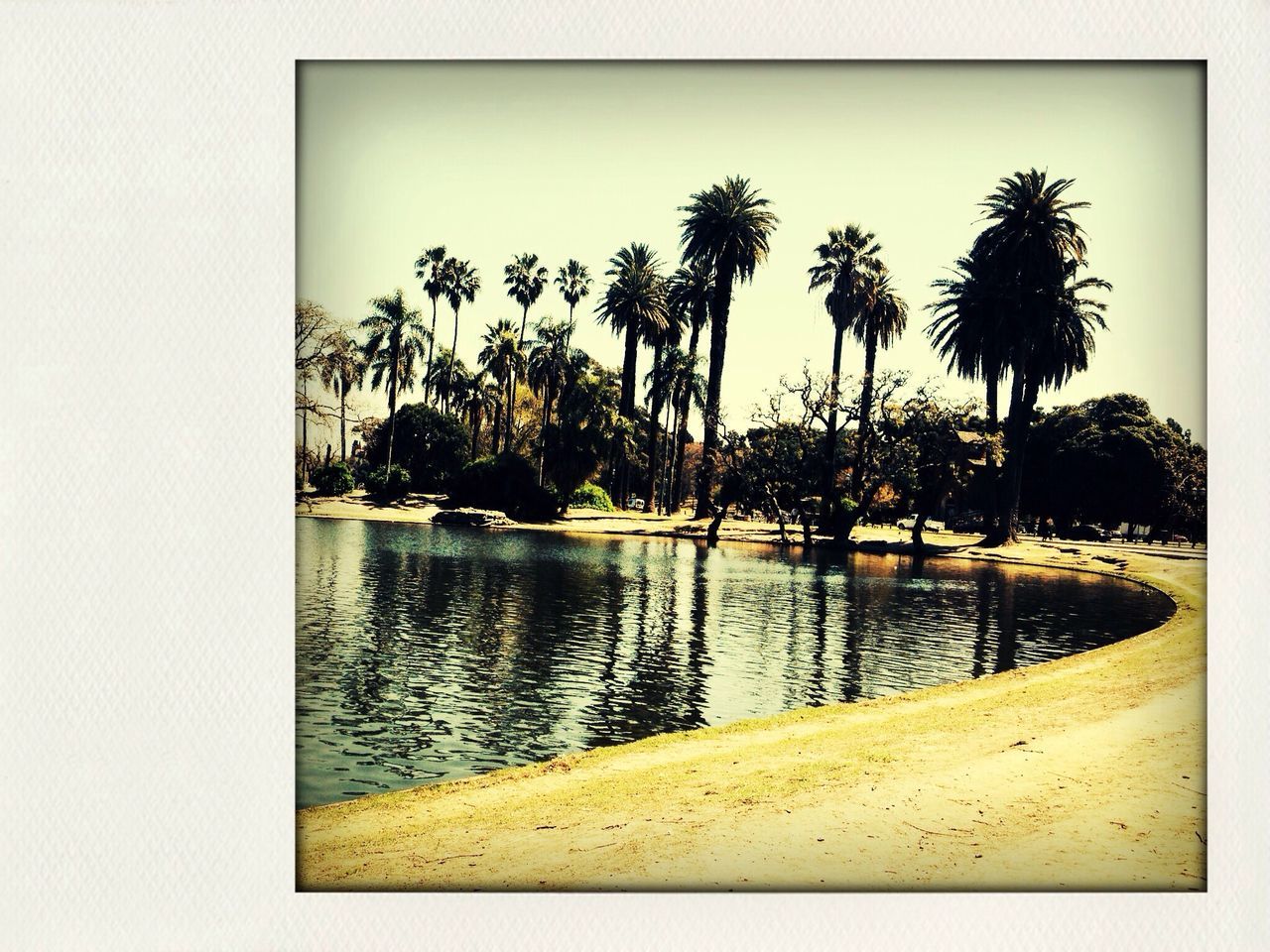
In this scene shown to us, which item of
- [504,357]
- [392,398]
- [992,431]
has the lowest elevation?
[992,431]

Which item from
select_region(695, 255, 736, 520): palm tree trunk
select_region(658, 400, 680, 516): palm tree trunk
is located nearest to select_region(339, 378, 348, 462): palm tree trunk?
select_region(695, 255, 736, 520): palm tree trunk

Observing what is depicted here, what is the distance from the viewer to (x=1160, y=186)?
5086mm

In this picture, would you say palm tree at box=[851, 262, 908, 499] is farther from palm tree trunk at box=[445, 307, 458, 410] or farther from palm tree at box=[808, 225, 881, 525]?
palm tree trunk at box=[445, 307, 458, 410]

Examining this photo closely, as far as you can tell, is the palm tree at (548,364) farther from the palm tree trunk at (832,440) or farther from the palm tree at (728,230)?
the palm tree trunk at (832,440)

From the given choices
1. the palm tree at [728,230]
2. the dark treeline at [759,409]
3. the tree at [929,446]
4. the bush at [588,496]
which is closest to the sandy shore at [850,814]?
the dark treeline at [759,409]

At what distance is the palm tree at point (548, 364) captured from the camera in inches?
244

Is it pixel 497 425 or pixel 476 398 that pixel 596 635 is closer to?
pixel 497 425

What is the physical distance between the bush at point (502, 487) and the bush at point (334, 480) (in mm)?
956

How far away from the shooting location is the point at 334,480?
564cm

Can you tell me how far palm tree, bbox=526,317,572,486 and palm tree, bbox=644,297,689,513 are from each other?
0.62 m
